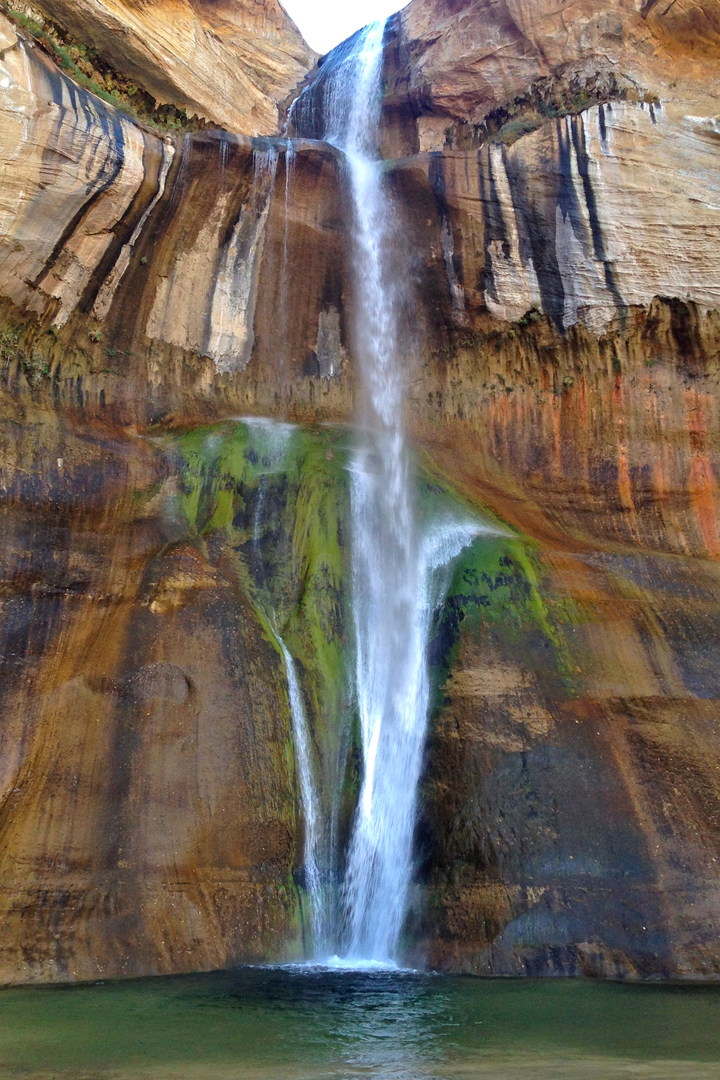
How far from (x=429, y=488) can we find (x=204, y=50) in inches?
474

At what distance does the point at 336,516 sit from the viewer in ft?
48.7

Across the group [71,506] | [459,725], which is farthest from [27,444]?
[459,725]

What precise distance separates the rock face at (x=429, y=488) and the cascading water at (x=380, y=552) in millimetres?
361

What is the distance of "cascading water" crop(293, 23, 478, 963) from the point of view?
443 inches

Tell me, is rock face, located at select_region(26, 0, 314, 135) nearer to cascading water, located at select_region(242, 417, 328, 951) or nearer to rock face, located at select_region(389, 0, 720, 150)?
rock face, located at select_region(389, 0, 720, 150)

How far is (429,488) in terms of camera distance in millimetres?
15727

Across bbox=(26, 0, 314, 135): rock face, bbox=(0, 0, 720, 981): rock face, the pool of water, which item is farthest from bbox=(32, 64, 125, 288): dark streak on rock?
the pool of water

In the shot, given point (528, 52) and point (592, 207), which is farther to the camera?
point (528, 52)

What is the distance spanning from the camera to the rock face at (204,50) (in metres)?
17.5

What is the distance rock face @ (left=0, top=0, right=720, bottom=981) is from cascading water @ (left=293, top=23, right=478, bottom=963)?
36 centimetres

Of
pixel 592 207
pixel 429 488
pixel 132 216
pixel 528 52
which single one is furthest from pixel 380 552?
pixel 528 52

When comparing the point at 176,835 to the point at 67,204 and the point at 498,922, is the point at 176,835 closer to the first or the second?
the point at 498,922

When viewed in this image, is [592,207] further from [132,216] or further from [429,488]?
[132,216]

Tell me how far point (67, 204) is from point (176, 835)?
9.79 metres
